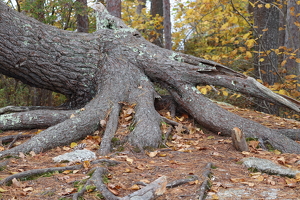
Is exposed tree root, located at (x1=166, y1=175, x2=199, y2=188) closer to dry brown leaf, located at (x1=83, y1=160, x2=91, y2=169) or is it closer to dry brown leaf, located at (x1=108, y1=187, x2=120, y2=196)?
dry brown leaf, located at (x1=108, y1=187, x2=120, y2=196)

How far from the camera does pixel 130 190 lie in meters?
2.71

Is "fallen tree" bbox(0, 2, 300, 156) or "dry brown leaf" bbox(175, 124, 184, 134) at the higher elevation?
"fallen tree" bbox(0, 2, 300, 156)

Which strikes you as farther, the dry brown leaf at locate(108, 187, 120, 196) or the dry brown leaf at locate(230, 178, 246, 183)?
the dry brown leaf at locate(230, 178, 246, 183)

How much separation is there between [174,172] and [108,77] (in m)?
2.56

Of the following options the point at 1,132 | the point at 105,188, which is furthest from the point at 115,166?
the point at 1,132

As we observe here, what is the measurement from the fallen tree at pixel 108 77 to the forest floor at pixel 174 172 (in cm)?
33

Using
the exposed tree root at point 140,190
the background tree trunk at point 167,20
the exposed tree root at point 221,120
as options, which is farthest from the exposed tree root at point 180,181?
the background tree trunk at point 167,20

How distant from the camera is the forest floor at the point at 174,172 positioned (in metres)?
2.65

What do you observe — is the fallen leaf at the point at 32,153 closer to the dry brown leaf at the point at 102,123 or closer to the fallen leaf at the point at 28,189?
the dry brown leaf at the point at 102,123

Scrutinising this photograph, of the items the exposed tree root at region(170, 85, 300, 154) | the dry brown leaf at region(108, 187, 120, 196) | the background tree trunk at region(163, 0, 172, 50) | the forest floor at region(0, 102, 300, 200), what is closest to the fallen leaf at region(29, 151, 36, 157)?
the forest floor at region(0, 102, 300, 200)

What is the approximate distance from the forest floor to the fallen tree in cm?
33

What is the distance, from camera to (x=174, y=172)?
3.16 meters

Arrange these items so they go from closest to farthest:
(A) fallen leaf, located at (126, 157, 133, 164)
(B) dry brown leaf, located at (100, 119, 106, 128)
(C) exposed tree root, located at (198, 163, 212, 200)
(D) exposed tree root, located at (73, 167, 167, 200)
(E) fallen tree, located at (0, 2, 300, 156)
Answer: (D) exposed tree root, located at (73, 167, 167, 200) → (C) exposed tree root, located at (198, 163, 212, 200) → (A) fallen leaf, located at (126, 157, 133, 164) → (B) dry brown leaf, located at (100, 119, 106, 128) → (E) fallen tree, located at (0, 2, 300, 156)

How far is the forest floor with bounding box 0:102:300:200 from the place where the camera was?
2654 mm
